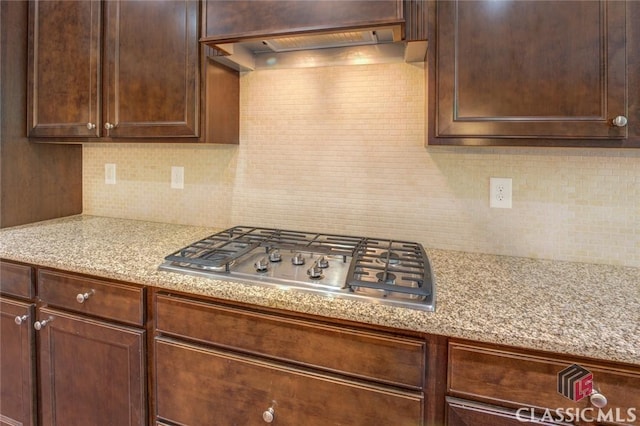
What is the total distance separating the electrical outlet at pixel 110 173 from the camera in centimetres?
197

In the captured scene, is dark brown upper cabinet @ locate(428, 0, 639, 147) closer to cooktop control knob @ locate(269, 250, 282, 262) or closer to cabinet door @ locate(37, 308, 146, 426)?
cooktop control knob @ locate(269, 250, 282, 262)

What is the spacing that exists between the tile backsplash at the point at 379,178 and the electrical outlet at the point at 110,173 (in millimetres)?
142

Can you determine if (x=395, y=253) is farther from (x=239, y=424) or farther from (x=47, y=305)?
(x=47, y=305)

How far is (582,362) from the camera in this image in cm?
76

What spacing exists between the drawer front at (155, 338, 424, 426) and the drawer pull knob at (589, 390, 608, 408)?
14.1 inches

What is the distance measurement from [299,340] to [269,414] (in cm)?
22

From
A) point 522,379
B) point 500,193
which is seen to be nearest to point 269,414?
point 522,379

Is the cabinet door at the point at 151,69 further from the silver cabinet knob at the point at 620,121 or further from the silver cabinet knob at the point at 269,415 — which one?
the silver cabinet knob at the point at 620,121

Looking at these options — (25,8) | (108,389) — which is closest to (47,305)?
(108,389)

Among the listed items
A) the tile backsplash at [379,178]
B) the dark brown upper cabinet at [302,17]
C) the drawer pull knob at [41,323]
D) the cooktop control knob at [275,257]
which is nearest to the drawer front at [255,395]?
the cooktop control knob at [275,257]

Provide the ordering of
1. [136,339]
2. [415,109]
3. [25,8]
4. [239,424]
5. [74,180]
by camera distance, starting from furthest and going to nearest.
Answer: [74,180], [25,8], [415,109], [136,339], [239,424]

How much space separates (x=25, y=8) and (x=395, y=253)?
205 cm

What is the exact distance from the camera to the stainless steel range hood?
131cm

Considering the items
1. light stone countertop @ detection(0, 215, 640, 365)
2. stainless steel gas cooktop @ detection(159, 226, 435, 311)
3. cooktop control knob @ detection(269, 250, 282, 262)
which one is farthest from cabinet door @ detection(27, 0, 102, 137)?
cooktop control knob @ detection(269, 250, 282, 262)
